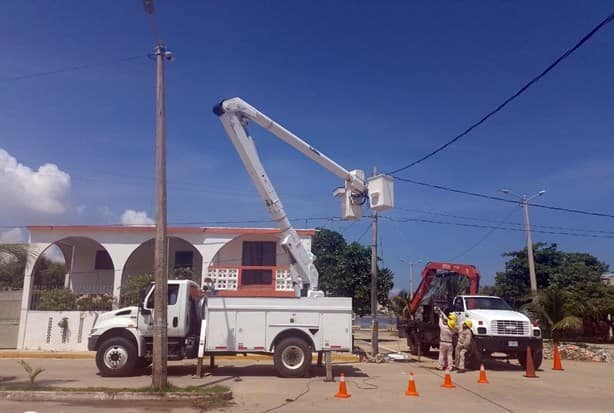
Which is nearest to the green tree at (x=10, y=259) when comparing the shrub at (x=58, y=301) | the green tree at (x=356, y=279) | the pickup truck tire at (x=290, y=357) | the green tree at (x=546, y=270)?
the shrub at (x=58, y=301)

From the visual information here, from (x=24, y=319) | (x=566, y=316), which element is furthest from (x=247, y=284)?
(x=566, y=316)

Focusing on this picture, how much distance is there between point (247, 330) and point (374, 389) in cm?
368

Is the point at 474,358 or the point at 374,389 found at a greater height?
the point at 474,358

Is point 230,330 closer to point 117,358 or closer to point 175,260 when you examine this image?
point 117,358

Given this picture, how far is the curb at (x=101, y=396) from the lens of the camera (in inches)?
427

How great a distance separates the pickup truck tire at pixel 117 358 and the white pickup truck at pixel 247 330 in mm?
25

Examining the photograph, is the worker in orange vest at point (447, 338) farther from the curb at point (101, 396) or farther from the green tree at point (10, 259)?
the green tree at point (10, 259)

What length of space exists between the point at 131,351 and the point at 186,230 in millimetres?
12400

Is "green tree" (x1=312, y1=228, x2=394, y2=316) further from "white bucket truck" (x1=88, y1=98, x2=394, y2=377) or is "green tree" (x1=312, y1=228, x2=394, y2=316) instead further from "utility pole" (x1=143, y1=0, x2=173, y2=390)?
"utility pole" (x1=143, y1=0, x2=173, y2=390)

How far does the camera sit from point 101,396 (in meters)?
10.9

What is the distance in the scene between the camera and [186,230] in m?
26.2

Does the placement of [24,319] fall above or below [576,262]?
below

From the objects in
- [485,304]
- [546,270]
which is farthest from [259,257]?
[546,270]

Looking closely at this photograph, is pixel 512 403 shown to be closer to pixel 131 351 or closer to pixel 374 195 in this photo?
pixel 374 195
